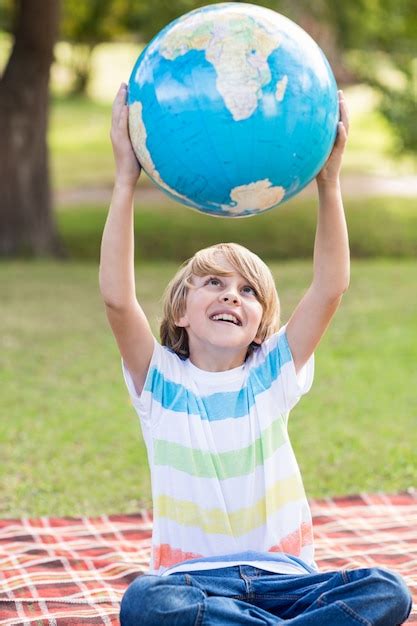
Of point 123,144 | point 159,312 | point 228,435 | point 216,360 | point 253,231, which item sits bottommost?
point 253,231

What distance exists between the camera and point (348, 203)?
59.8 feet

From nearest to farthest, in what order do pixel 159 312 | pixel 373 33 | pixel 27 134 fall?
pixel 159 312
pixel 27 134
pixel 373 33

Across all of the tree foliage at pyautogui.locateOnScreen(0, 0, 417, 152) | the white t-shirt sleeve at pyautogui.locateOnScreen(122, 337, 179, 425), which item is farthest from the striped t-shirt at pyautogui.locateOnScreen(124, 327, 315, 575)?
the tree foliage at pyautogui.locateOnScreen(0, 0, 417, 152)

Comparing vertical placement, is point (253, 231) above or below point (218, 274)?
below

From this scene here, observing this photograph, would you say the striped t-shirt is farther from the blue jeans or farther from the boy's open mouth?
the boy's open mouth

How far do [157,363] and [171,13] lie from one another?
10432 millimetres

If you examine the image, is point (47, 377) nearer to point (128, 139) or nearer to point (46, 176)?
point (128, 139)

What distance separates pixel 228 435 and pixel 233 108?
1.04m

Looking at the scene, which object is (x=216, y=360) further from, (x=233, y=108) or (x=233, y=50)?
(x=233, y=50)

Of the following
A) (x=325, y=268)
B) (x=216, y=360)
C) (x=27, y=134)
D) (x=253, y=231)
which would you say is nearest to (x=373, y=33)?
(x=253, y=231)

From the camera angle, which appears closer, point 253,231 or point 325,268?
point 325,268

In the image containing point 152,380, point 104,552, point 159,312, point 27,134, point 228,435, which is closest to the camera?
point 228,435

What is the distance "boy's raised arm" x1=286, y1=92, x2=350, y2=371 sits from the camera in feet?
11.6

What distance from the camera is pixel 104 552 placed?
4.78 meters
